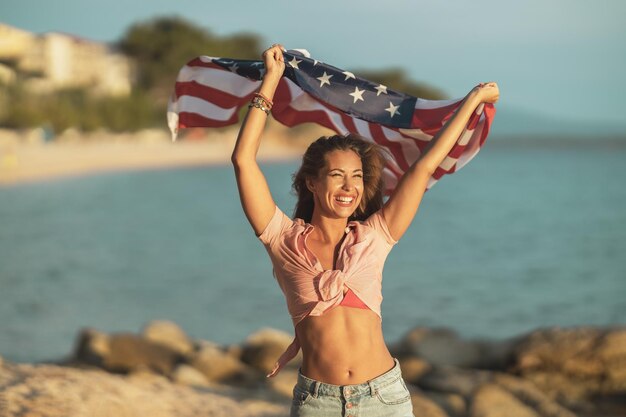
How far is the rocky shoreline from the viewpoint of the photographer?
5.86 metres

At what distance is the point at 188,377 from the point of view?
784 centimetres

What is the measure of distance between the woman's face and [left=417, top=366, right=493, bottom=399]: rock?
4.35 m

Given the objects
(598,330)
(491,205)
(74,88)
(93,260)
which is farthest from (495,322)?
(74,88)

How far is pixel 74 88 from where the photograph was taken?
58312 mm

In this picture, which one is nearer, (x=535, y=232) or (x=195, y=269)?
(x=195, y=269)

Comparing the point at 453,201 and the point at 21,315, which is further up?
the point at 453,201

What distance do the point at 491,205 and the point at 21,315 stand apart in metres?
25.4

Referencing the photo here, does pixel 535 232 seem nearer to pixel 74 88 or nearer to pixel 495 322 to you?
pixel 495 322

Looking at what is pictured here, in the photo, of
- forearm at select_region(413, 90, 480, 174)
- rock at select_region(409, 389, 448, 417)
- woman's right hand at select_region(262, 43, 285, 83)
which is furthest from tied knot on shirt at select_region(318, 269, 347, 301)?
rock at select_region(409, 389, 448, 417)

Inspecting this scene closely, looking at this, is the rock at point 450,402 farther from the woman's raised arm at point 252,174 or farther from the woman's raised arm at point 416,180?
the woman's raised arm at point 252,174

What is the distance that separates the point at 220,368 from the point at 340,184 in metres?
5.30

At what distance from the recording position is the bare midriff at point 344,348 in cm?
333

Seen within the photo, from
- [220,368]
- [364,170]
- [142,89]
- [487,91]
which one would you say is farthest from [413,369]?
[142,89]

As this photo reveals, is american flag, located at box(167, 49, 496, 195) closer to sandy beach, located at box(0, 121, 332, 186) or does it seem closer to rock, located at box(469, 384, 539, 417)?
rock, located at box(469, 384, 539, 417)
